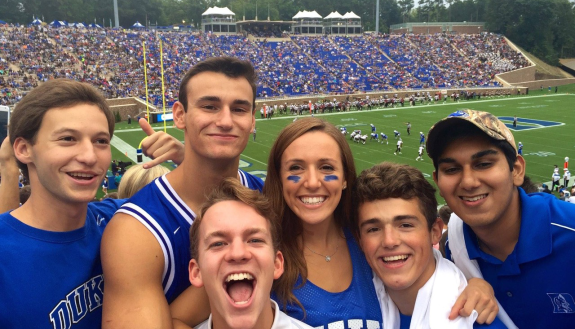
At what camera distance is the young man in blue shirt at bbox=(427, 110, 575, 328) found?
271cm

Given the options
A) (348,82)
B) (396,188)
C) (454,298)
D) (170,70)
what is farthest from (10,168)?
(348,82)

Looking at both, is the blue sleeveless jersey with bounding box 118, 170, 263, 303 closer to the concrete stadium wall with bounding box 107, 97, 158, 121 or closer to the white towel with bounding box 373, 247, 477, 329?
the white towel with bounding box 373, 247, 477, 329

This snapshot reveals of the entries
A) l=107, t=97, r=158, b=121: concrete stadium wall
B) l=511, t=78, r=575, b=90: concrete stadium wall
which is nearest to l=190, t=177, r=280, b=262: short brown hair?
l=107, t=97, r=158, b=121: concrete stadium wall

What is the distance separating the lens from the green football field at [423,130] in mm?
20188

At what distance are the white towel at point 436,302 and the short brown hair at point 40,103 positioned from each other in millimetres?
2120

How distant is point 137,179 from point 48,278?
199cm

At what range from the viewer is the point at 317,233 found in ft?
9.68

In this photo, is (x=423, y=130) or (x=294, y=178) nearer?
(x=294, y=178)

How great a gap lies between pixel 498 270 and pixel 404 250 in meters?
0.72

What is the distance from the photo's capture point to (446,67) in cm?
5612

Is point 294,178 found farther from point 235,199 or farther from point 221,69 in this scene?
point 221,69

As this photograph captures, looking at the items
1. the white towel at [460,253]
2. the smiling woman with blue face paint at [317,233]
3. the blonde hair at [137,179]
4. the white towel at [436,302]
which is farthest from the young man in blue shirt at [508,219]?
the blonde hair at [137,179]

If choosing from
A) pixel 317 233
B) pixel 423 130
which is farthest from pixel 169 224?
pixel 423 130

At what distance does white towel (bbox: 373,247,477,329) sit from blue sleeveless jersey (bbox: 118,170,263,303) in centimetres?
121
